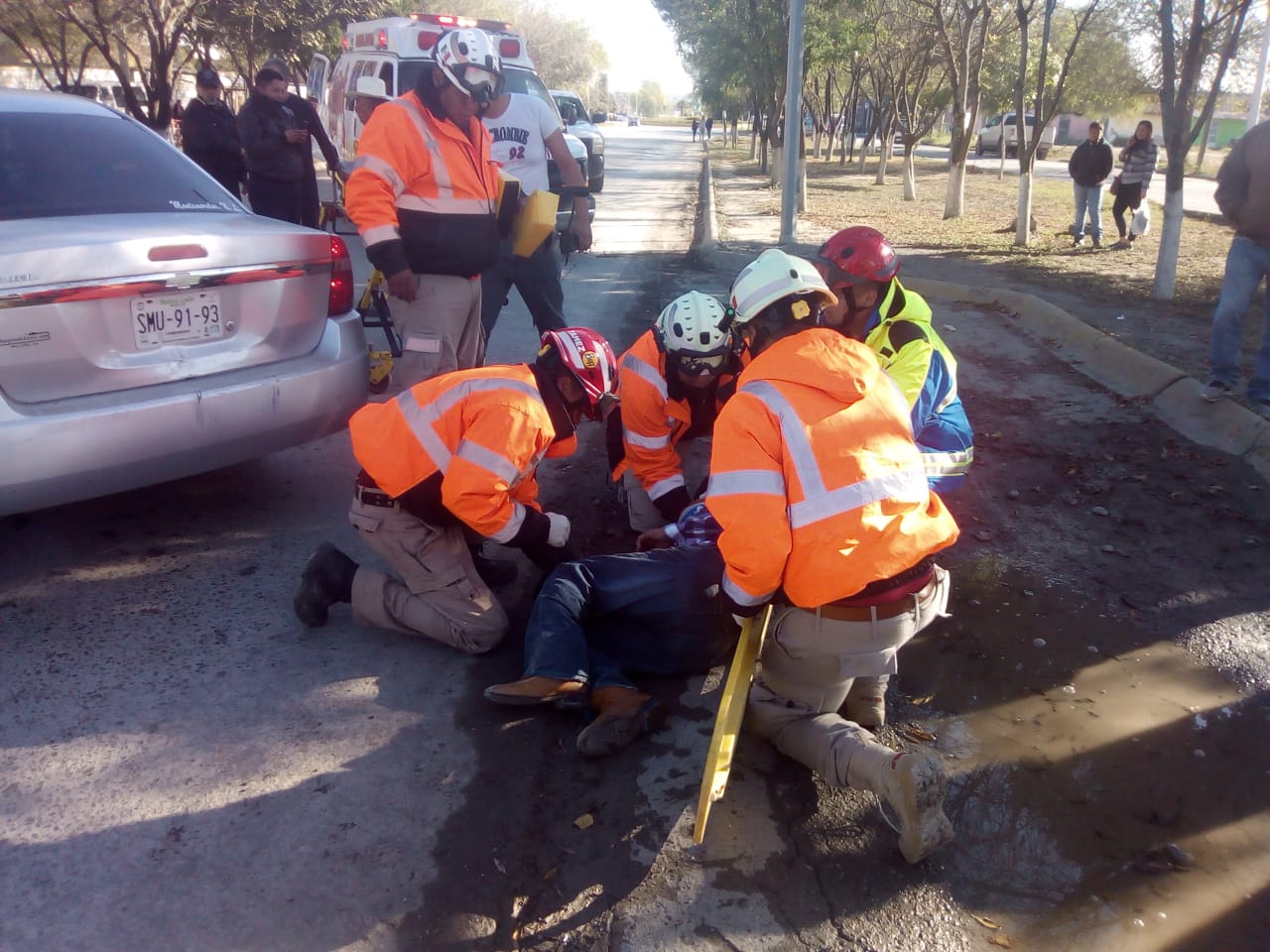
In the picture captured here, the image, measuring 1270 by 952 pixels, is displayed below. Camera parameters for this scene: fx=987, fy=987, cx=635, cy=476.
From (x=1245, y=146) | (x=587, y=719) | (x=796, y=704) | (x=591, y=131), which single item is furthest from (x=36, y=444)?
(x=591, y=131)

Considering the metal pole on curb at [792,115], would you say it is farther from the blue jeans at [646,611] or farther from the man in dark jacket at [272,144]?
the blue jeans at [646,611]

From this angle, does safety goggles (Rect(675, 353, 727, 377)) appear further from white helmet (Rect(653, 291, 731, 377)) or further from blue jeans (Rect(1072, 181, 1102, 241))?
blue jeans (Rect(1072, 181, 1102, 241))

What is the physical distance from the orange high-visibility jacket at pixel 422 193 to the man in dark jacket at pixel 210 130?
4.96 m

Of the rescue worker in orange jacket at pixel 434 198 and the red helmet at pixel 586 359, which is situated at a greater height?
the rescue worker in orange jacket at pixel 434 198

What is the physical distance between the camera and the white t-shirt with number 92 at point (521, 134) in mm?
6344

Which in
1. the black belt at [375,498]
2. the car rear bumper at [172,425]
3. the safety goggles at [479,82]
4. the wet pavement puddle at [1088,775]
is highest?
the safety goggles at [479,82]

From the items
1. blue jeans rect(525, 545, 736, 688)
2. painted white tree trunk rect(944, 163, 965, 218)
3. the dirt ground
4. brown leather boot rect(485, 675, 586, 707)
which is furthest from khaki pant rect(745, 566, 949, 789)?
painted white tree trunk rect(944, 163, 965, 218)

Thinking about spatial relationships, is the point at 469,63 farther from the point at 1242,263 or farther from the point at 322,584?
the point at 1242,263

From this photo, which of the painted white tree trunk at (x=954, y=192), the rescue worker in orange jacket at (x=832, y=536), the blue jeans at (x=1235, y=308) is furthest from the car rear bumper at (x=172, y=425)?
the painted white tree trunk at (x=954, y=192)

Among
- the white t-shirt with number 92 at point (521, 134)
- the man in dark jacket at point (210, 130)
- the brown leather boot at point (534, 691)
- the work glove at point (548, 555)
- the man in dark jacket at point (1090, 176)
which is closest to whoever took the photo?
the brown leather boot at point (534, 691)

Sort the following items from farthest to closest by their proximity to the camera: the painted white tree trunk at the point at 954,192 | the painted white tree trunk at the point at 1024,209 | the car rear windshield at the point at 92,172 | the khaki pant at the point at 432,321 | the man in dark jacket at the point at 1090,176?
the painted white tree trunk at the point at 954,192
the painted white tree trunk at the point at 1024,209
the man in dark jacket at the point at 1090,176
the khaki pant at the point at 432,321
the car rear windshield at the point at 92,172

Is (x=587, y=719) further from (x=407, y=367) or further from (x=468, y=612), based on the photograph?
(x=407, y=367)

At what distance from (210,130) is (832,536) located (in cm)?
805

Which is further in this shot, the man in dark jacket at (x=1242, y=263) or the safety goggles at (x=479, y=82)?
the man in dark jacket at (x=1242, y=263)
